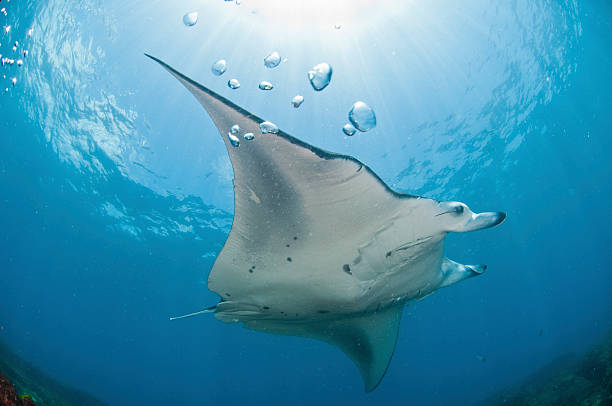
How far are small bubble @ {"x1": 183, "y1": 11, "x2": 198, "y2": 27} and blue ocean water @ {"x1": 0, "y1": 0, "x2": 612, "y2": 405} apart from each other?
0.15m

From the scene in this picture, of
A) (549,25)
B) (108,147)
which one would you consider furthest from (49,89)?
(549,25)

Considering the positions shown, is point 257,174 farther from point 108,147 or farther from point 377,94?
point 108,147

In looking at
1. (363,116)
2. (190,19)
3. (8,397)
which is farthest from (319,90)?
(190,19)

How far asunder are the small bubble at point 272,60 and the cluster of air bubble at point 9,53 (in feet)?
25.6

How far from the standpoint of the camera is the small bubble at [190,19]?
31.1 feet

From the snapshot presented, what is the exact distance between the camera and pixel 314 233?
9.20 feet

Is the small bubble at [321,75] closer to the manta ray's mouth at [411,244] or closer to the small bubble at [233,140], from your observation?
the small bubble at [233,140]

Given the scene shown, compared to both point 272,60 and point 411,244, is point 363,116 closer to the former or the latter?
point 411,244

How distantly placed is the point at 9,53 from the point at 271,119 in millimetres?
9645

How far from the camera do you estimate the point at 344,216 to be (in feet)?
8.76

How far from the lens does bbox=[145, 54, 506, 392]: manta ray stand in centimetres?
229

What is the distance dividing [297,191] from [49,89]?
15233mm

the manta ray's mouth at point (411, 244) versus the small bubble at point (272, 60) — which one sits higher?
the small bubble at point (272, 60)

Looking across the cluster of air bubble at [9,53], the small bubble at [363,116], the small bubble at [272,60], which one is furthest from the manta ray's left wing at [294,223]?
the cluster of air bubble at [9,53]
